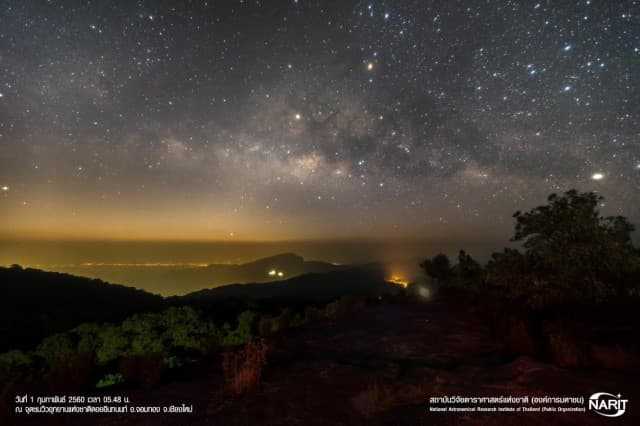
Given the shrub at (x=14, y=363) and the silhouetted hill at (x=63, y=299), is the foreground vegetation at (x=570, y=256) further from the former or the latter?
the silhouetted hill at (x=63, y=299)

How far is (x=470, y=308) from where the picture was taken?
15891 mm

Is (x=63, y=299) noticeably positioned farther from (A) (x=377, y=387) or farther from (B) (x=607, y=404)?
(B) (x=607, y=404)

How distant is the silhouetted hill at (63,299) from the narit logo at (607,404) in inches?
1325

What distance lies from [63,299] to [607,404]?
5795 cm

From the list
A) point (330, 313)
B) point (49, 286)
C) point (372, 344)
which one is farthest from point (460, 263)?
point (49, 286)

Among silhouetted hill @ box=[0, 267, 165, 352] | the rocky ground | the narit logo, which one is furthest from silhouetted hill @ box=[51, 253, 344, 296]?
the narit logo

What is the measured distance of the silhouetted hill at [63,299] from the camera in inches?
1267

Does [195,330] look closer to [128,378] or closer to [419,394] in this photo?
[128,378]

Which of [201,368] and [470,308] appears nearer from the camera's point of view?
[201,368]

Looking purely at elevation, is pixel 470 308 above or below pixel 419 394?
below

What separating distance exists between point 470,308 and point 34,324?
32936mm

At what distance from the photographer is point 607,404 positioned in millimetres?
4199

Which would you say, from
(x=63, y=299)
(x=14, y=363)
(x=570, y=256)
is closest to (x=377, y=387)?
(x=570, y=256)

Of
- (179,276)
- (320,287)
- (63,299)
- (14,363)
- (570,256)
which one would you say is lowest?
(179,276)
